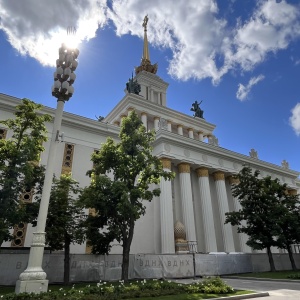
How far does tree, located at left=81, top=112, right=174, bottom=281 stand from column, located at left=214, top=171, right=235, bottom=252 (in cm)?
1691

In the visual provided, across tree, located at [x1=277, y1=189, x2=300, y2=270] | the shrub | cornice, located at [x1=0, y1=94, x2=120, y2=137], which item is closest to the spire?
cornice, located at [x1=0, y1=94, x2=120, y2=137]

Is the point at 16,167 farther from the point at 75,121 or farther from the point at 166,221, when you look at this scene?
the point at 166,221

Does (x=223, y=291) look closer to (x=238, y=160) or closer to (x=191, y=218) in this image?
(x=191, y=218)

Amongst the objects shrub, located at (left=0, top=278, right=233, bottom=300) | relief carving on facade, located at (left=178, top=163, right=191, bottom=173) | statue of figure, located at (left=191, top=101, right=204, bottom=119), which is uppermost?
statue of figure, located at (left=191, top=101, right=204, bottom=119)

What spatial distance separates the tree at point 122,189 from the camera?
15.1 meters

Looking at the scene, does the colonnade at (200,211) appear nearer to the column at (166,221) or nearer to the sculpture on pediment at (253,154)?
the column at (166,221)

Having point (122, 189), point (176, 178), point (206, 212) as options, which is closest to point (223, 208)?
point (206, 212)

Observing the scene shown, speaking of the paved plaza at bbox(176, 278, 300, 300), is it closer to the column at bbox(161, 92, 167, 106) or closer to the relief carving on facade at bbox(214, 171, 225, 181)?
the relief carving on facade at bbox(214, 171, 225, 181)

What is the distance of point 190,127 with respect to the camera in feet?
142

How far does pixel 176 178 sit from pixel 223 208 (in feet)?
21.2

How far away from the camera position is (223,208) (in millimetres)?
31500

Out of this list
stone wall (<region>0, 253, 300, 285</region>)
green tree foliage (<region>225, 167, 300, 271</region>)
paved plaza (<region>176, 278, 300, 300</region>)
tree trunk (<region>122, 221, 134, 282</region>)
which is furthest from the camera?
green tree foliage (<region>225, 167, 300, 271</region>)

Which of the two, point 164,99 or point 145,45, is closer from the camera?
point 164,99

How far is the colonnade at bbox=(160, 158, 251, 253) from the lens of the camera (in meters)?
26.2
